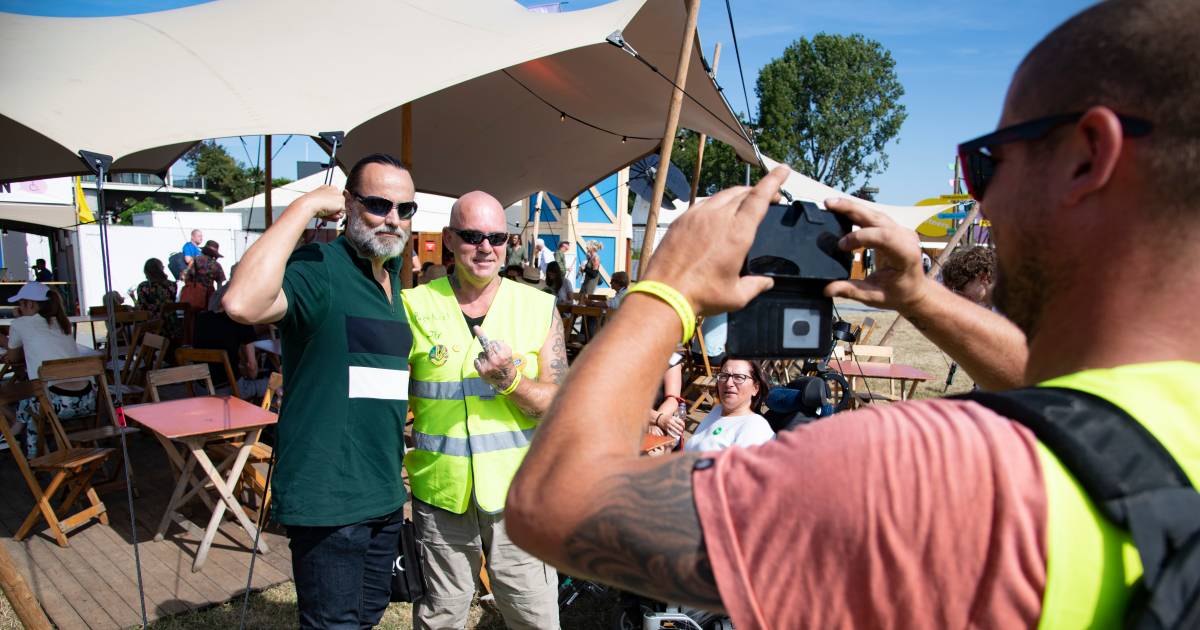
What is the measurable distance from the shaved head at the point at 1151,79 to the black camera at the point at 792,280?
11.8 inches

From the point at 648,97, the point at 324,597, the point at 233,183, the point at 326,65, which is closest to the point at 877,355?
the point at 648,97

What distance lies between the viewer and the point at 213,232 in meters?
20.7

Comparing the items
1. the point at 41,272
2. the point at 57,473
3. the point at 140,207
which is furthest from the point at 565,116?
the point at 140,207

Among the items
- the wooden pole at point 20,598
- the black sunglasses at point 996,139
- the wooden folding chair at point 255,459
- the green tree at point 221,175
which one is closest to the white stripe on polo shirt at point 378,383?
the wooden pole at point 20,598

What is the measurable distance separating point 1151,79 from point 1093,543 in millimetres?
404

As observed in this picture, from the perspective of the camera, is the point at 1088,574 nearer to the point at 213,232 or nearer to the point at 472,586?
the point at 472,586

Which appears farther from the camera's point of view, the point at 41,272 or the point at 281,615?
the point at 41,272

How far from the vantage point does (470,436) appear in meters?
2.55

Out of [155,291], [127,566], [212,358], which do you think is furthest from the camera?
[155,291]

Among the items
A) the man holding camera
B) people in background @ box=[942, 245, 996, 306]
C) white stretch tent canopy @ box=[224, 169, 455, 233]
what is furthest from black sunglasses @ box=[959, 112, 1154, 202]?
white stretch tent canopy @ box=[224, 169, 455, 233]

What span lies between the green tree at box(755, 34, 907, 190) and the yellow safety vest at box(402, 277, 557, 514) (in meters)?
42.1

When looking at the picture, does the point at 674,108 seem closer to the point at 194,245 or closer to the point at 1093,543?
the point at 1093,543

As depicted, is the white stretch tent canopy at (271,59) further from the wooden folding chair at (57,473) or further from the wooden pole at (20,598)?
the wooden pole at (20,598)

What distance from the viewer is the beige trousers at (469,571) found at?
2.58m
